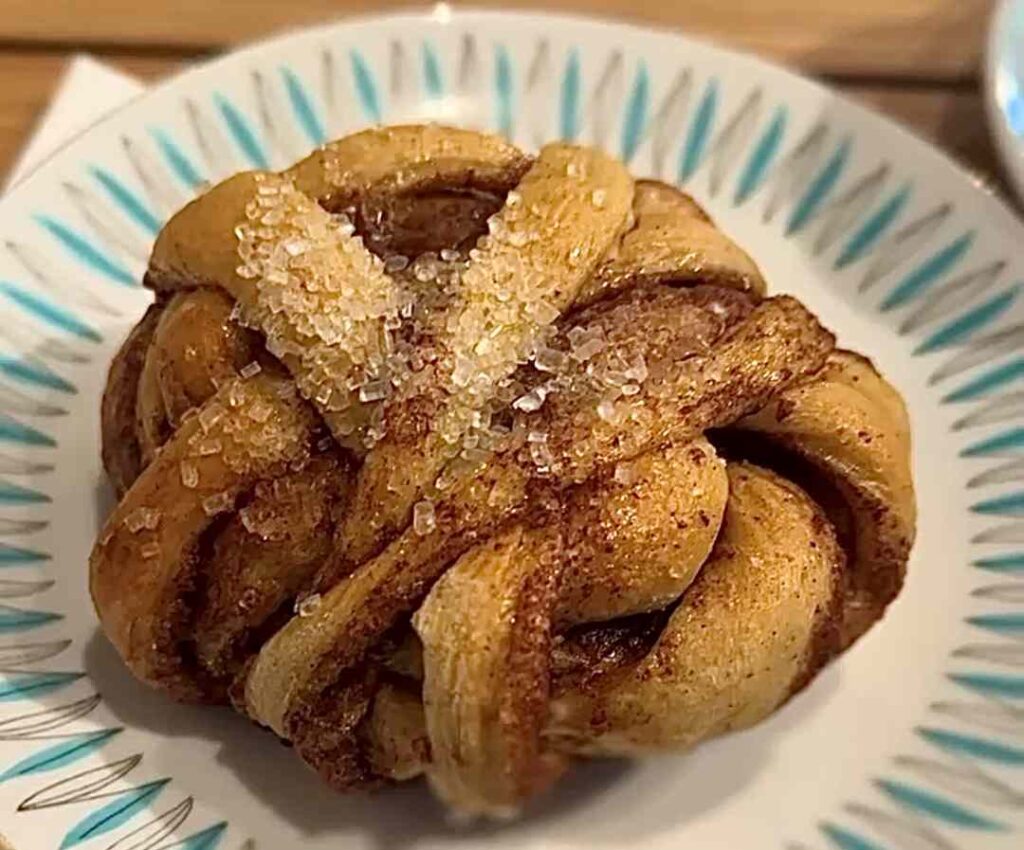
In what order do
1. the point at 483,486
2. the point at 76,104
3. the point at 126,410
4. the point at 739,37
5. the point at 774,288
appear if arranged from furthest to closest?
the point at 739,37 → the point at 76,104 → the point at 774,288 → the point at 126,410 → the point at 483,486

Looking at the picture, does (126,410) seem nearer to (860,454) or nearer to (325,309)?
(325,309)

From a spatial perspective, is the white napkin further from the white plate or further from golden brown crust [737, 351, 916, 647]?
golden brown crust [737, 351, 916, 647]

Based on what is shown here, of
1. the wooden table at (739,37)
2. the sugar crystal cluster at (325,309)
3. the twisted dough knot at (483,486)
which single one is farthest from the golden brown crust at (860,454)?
the wooden table at (739,37)

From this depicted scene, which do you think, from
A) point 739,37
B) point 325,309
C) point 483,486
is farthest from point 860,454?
point 739,37

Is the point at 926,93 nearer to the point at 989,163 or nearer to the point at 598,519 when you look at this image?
the point at 989,163

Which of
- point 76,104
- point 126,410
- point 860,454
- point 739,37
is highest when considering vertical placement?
point 739,37

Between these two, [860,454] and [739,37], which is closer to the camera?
[860,454]

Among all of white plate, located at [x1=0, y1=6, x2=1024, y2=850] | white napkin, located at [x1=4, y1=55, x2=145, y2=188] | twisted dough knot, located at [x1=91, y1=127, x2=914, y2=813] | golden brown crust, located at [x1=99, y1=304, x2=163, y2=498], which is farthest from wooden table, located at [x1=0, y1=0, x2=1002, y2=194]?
twisted dough knot, located at [x1=91, y1=127, x2=914, y2=813]
